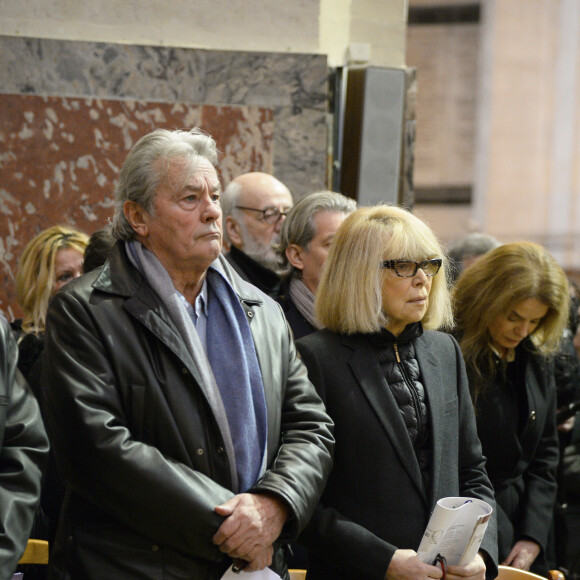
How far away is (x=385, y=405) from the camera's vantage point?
120 inches

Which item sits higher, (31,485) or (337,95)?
(337,95)

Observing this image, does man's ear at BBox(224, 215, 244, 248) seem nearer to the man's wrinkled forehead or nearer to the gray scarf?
the gray scarf

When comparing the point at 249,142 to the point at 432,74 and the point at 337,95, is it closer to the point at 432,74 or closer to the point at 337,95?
the point at 337,95

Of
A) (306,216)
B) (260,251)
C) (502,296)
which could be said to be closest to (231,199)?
(260,251)

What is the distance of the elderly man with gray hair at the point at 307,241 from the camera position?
157 inches

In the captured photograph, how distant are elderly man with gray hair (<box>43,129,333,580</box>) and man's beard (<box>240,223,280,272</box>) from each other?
65.9 inches

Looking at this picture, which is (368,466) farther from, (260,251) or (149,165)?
(260,251)

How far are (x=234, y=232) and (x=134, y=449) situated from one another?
2.32 metres

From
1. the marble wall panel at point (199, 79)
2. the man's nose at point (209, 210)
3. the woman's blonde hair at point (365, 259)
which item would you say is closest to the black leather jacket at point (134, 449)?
the man's nose at point (209, 210)

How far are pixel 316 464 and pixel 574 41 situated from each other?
13.6m

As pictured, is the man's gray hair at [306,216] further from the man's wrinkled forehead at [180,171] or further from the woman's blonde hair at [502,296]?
the man's wrinkled forehead at [180,171]

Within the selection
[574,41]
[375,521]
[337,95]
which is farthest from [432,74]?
[375,521]

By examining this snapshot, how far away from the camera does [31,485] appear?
254cm

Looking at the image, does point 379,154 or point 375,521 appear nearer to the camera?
point 375,521
